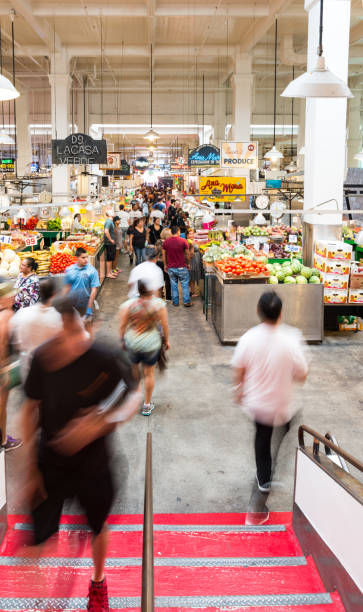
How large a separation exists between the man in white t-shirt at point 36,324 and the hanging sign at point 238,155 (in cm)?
1037

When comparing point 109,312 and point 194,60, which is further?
point 194,60

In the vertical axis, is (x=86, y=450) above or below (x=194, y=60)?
below

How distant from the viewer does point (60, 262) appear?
10461mm

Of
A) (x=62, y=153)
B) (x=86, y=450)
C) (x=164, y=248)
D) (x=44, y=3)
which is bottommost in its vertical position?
(x=86, y=450)

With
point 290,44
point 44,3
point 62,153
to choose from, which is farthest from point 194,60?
point 62,153

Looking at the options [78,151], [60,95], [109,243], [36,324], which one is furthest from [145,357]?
[60,95]

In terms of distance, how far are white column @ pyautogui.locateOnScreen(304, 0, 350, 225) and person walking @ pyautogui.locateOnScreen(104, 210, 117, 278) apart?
6004mm

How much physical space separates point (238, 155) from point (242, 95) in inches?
224

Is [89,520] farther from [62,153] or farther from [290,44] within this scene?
[290,44]

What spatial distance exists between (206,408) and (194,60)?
1775 cm

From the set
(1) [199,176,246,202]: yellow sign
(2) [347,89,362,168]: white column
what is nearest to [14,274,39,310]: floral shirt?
(1) [199,176,246,202]: yellow sign

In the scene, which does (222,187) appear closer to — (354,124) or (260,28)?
(260,28)

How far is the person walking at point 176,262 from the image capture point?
11.1m

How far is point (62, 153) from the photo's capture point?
1362 cm
